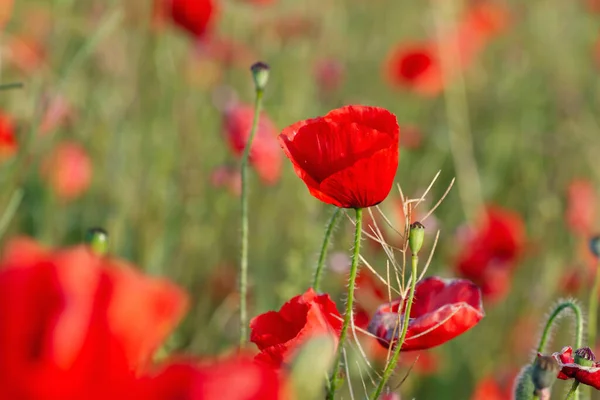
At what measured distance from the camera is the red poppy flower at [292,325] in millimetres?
574

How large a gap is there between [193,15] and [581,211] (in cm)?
111

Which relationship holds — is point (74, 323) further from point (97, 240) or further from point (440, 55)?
point (440, 55)

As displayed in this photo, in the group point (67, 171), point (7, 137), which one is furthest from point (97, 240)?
point (67, 171)

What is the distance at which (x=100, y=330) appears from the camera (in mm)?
313

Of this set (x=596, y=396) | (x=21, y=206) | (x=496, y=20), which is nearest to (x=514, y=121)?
(x=496, y=20)

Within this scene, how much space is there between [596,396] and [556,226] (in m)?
0.92

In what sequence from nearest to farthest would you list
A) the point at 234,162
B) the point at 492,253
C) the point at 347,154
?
1. the point at 347,154
2. the point at 492,253
3. the point at 234,162

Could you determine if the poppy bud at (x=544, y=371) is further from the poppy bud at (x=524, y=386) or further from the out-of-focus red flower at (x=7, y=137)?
the out-of-focus red flower at (x=7, y=137)

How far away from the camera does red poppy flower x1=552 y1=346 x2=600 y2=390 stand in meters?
0.61

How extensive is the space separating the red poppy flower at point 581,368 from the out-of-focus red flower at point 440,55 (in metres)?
1.97

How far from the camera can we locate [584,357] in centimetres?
63

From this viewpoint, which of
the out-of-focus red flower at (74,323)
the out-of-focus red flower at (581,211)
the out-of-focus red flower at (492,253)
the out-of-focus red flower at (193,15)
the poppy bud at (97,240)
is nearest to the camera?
the out-of-focus red flower at (74,323)

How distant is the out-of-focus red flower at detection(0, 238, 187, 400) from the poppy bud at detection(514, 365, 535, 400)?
36 centimetres

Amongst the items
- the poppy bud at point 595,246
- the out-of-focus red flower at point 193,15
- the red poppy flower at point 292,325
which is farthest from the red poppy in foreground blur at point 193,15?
the red poppy flower at point 292,325
